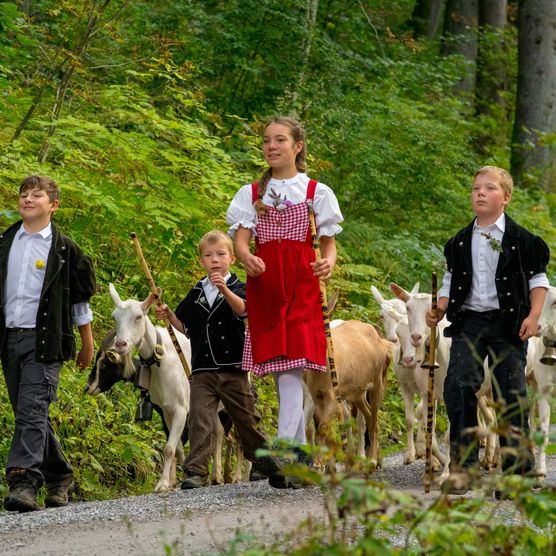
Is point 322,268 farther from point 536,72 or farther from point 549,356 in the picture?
point 536,72

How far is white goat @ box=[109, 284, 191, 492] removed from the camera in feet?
31.9

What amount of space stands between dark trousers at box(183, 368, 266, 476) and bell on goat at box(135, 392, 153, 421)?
48cm

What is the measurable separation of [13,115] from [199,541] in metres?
8.25

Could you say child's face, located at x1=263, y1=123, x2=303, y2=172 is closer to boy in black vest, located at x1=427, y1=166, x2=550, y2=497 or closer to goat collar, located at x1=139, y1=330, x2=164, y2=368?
boy in black vest, located at x1=427, y1=166, x2=550, y2=497

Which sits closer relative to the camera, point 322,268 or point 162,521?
point 162,521

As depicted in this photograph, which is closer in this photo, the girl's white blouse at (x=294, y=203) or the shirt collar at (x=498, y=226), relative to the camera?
the girl's white blouse at (x=294, y=203)

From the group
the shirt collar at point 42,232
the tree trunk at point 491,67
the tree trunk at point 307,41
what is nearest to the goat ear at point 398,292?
the shirt collar at point 42,232

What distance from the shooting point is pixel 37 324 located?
848 centimetres

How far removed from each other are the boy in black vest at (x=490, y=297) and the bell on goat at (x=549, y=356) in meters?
1.37

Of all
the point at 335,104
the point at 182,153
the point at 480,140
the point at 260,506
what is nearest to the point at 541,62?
the point at 480,140

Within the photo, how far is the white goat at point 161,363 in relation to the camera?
9719mm

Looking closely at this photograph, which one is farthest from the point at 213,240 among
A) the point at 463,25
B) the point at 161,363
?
the point at 463,25

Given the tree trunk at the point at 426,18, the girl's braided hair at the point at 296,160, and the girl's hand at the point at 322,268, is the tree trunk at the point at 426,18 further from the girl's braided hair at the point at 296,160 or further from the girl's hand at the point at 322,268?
the girl's hand at the point at 322,268

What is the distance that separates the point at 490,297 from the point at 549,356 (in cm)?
176
